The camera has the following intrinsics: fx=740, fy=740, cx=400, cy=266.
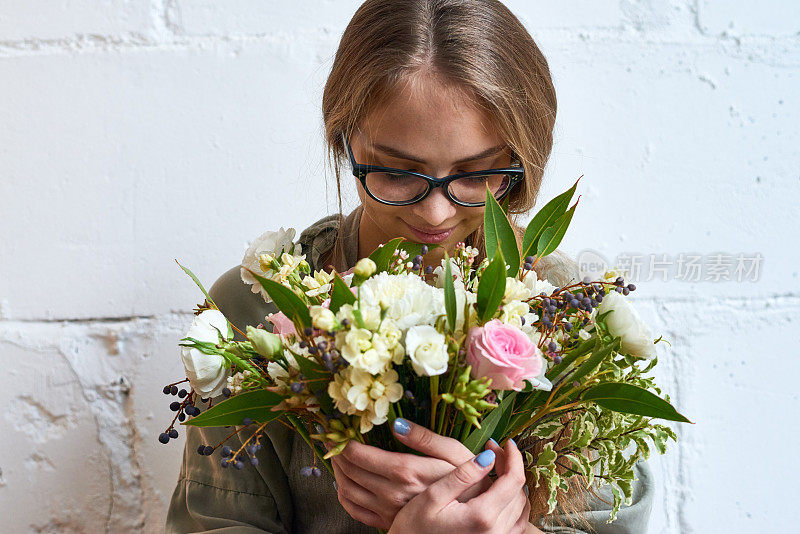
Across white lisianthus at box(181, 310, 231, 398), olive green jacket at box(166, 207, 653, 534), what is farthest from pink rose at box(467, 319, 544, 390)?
olive green jacket at box(166, 207, 653, 534)

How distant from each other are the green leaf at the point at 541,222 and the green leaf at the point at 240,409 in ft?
0.91

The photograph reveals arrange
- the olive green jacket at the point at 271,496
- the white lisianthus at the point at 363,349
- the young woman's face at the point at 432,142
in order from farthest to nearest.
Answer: the olive green jacket at the point at 271,496 < the young woman's face at the point at 432,142 < the white lisianthus at the point at 363,349

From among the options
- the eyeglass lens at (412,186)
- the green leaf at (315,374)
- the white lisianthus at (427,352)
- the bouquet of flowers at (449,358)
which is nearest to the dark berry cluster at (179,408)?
the bouquet of flowers at (449,358)

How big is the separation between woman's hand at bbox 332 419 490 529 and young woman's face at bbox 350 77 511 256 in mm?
282

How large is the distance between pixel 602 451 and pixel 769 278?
0.79 m

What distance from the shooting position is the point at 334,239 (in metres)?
1.07

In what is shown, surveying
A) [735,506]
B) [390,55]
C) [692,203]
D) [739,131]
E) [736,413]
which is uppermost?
[390,55]

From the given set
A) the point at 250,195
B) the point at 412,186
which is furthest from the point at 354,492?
the point at 250,195

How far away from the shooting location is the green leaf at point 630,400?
24.4 inches

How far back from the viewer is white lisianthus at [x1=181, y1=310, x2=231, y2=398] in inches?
24.1

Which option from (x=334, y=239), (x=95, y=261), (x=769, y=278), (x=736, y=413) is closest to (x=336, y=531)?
(x=334, y=239)

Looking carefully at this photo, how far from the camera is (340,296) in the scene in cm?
60

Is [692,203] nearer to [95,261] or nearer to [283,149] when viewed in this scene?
[283,149]

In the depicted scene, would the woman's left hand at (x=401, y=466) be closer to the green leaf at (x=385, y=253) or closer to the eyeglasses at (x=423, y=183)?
the green leaf at (x=385, y=253)
